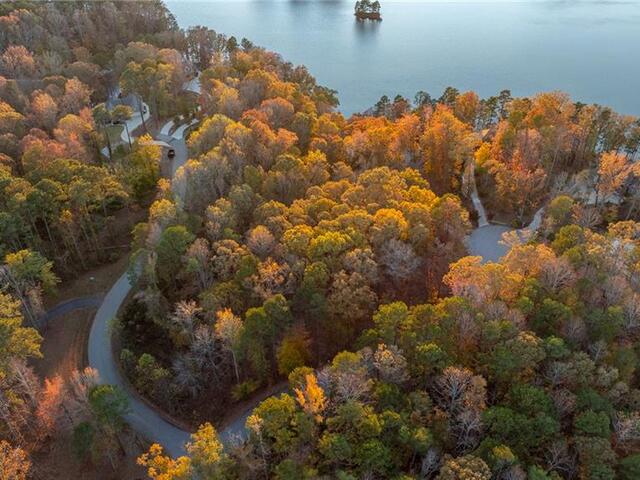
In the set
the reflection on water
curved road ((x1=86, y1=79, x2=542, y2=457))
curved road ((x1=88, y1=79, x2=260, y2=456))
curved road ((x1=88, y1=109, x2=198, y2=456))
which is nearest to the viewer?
curved road ((x1=88, y1=79, x2=260, y2=456))

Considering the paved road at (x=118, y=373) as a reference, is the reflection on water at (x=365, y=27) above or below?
above

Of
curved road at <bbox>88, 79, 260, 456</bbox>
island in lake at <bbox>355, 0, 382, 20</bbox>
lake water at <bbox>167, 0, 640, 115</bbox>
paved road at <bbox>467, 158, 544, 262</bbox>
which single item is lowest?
curved road at <bbox>88, 79, 260, 456</bbox>

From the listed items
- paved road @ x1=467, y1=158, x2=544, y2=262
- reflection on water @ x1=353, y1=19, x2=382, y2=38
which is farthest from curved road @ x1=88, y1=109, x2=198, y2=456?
reflection on water @ x1=353, y1=19, x2=382, y2=38

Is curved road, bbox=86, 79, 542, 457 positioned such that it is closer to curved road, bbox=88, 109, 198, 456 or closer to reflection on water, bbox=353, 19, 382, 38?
curved road, bbox=88, 109, 198, 456

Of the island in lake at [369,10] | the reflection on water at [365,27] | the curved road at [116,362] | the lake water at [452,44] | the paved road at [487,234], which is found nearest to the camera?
the curved road at [116,362]

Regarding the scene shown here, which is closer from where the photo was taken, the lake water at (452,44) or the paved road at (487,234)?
the paved road at (487,234)

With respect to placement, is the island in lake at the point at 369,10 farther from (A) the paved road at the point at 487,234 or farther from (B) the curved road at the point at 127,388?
(B) the curved road at the point at 127,388

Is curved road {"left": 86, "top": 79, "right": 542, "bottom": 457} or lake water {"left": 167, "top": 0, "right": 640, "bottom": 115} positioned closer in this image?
curved road {"left": 86, "top": 79, "right": 542, "bottom": 457}

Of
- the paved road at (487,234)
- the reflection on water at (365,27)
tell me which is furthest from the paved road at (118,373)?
the reflection on water at (365,27)

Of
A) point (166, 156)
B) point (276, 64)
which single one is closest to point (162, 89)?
point (166, 156)

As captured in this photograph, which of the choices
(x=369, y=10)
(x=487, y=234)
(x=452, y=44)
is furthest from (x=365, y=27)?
(x=487, y=234)

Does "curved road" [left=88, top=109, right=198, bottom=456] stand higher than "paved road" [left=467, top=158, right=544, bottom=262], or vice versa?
"paved road" [left=467, top=158, right=544, bottom=262]
